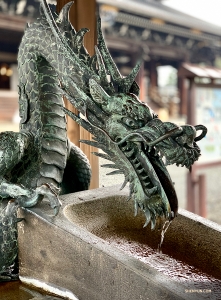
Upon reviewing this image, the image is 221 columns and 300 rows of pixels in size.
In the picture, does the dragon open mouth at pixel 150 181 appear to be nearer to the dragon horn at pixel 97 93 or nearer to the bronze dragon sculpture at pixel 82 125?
the bronze dragon sculpture at pixel 82 125

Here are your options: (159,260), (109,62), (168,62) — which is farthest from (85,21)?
(168,62)

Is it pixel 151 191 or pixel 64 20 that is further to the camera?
pixel 64 20

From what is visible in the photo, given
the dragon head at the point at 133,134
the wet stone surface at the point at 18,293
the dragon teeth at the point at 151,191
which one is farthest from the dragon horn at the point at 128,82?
the wet stone surface at the point at 18,293

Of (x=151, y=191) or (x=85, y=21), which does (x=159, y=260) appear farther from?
(x=85, y=21)

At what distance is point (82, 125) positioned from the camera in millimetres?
1531

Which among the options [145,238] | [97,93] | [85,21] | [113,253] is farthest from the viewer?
[85,21]

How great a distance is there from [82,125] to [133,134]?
0.28 m

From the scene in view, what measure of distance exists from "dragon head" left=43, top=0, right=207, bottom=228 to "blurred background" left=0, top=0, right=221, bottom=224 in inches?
44.1

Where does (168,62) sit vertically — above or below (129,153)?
Result: above

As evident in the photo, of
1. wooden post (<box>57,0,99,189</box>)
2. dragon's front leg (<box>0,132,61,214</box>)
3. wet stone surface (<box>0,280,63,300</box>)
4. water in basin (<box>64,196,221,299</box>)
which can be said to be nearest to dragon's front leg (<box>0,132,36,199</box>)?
dragon's front leg (<box>0,132,61,214</box>)

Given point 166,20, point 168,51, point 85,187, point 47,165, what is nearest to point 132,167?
point 47,165

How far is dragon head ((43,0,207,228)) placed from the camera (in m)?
1.30

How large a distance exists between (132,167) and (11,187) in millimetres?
583

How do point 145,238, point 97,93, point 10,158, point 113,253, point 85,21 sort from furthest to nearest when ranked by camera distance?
point 85,21 < point 145,238 < point 10,158 < point 97,93 < point 113,253
